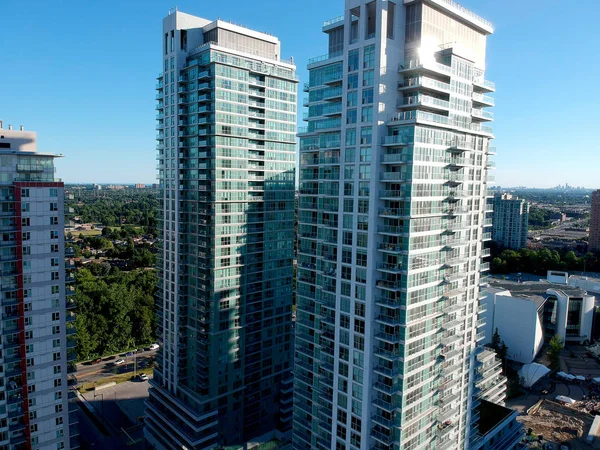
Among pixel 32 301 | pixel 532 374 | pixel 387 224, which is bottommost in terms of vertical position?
pixel 532 374

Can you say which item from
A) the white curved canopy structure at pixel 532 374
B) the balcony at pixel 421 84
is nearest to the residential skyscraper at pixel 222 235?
the balcony at pixel 421 84

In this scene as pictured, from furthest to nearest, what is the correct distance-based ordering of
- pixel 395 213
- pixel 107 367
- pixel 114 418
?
pixel 107 367, pixel 114 418, pixel 395 213

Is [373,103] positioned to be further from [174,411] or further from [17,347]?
[174,411]

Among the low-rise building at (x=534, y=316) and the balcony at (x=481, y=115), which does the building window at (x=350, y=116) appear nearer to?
the balcony at (x=481, y=115)

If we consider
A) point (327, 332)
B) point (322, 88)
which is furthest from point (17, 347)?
point (322, 88)

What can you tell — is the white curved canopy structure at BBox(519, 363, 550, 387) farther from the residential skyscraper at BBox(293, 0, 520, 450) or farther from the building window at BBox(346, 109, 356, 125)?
the building window at BBox(346, 109, 356, 125)

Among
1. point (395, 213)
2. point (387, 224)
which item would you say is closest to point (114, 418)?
point (387, 224)

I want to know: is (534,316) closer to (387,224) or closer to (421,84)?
(387,224)
